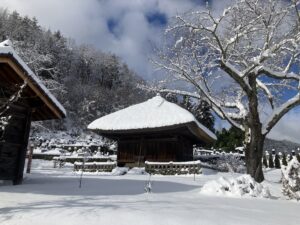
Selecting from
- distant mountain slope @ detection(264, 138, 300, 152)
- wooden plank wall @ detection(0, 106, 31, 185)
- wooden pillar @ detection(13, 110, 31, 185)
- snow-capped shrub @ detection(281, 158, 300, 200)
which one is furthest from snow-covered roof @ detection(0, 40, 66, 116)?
distant mountain slope @ detection(264, 138, 300, 152)

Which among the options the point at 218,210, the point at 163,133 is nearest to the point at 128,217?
the point at 218,210

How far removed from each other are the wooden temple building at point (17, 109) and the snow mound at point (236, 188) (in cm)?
647

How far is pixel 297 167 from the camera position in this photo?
12258mm

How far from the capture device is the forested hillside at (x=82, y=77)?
64.9 meters

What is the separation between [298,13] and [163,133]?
13189mm

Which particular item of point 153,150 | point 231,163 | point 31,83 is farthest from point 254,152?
point 231,163

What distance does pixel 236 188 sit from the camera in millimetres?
12031

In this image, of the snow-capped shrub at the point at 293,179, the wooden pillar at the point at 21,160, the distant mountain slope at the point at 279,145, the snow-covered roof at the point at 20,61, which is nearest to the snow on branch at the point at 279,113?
the snow-capped shrub at the point at 293,179

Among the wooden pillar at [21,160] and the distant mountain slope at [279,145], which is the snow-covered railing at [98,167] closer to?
the wooden pillar at [21,160]

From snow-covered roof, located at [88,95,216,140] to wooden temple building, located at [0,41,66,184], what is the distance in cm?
1128

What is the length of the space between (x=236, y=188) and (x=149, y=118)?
14.9 metres

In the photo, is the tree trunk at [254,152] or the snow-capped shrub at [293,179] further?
the tree trunk at [254,152]

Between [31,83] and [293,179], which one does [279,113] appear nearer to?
[293,179]

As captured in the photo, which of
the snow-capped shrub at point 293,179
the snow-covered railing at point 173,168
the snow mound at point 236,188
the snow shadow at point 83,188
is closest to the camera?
the snow shadow at point 83,188
